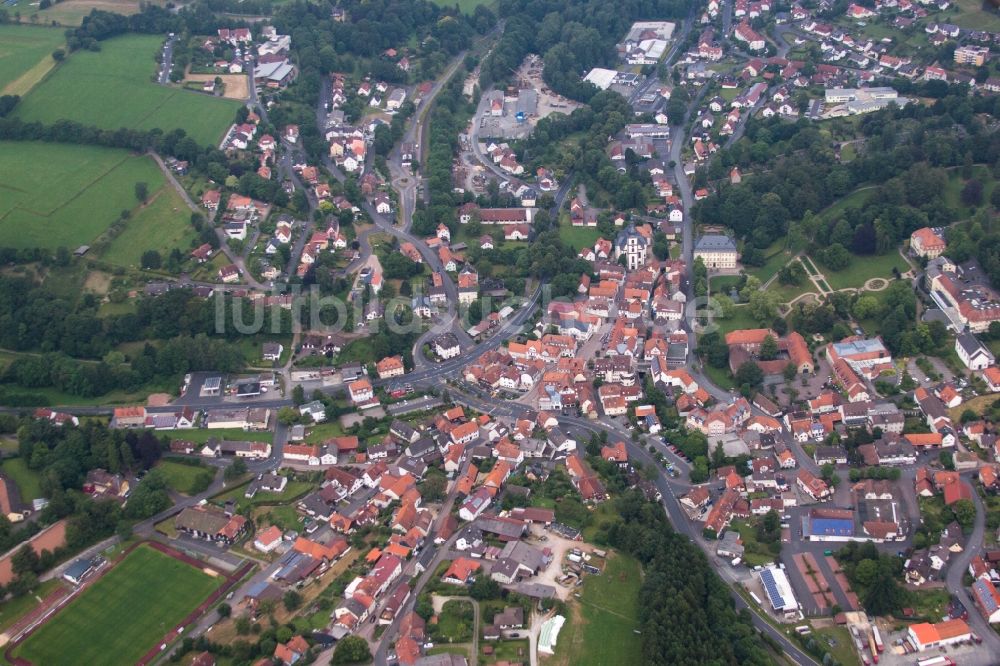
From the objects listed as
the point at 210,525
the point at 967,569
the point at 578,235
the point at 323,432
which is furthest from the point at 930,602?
the point at 578,235

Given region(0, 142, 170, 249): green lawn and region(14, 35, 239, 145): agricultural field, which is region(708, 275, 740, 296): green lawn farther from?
region(14, 35, 239, 145): agricultural field

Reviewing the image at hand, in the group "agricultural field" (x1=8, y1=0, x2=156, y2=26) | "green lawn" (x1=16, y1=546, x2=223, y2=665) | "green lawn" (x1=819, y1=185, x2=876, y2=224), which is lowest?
"green lawn" (x1=16, y1=546, x2=223, y2=665)

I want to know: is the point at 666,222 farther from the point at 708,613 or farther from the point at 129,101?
the point at 129,101

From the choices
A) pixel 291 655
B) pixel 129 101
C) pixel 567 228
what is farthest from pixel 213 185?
pixel 291 655

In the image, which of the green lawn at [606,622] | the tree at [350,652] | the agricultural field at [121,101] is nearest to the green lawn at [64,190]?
the agricultural field at [121,101]

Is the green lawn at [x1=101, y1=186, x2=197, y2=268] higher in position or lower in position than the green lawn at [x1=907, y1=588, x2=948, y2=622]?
higher

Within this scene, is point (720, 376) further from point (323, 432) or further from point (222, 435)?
point (222, 435)

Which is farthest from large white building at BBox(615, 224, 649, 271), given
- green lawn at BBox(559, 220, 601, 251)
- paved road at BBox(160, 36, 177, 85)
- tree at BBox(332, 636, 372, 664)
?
paved road at BBox(160, 36, 177, 85)
